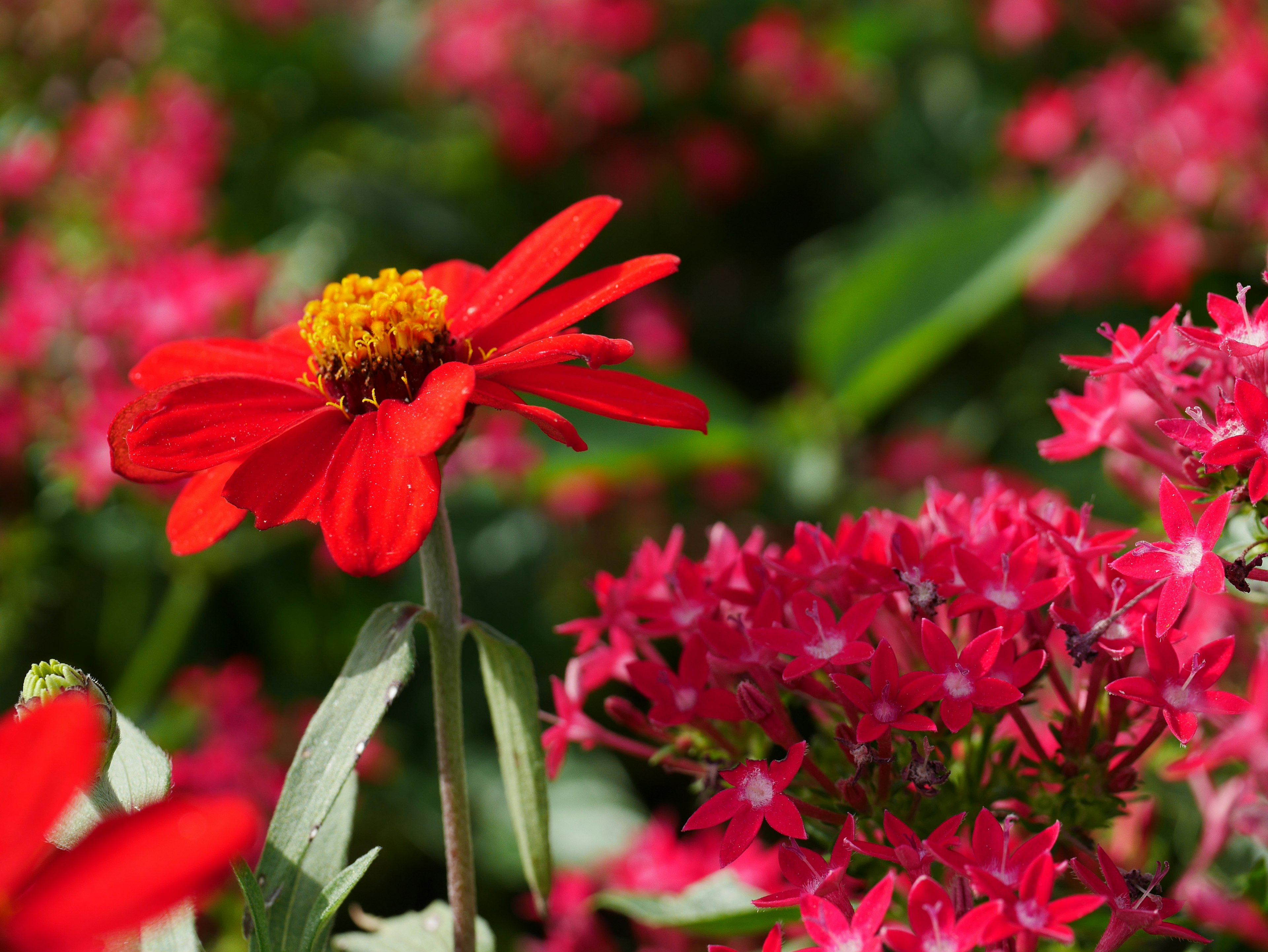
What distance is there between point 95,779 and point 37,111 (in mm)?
1545

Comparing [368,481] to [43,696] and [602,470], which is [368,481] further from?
[602,470]

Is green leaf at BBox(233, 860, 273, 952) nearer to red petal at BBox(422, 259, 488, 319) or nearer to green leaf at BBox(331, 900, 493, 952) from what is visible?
green leaf at BBox(331, 900, 493, 952)

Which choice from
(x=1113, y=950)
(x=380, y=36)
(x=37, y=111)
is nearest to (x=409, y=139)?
(x=380, y=36)

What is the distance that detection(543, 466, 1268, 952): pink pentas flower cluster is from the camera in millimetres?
437

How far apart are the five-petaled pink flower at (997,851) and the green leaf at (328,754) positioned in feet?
0.73

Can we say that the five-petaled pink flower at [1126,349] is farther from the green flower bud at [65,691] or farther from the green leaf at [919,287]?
the green leaf at [919,287]

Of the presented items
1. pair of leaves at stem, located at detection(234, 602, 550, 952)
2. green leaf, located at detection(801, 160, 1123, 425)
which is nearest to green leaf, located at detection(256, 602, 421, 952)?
pair of leaves at stem, located at detection(234, 602, 550, 952)

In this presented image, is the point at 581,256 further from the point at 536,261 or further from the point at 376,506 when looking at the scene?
the point at 376,506

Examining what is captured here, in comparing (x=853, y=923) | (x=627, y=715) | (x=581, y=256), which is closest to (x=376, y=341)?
(x=627, y=715)

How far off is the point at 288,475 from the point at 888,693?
0.85 feet

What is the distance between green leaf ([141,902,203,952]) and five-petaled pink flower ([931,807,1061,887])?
29 cm

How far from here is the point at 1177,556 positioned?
0.45m

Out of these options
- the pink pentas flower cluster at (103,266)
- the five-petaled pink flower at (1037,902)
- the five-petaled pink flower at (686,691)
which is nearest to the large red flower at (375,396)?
the five-petaled pink flower at (686,691)

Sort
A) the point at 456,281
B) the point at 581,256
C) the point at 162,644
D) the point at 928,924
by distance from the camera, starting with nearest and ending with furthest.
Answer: the point at 928,924, the point at 456,281, the point at 162,644, the point at 581,256
